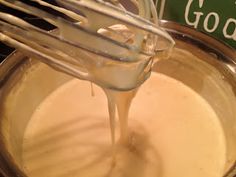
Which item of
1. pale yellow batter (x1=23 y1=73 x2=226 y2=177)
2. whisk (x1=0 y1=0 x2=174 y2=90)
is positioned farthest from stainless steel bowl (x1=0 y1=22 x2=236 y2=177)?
whisk (x1=0 y1=0 x2=174 y2=90)

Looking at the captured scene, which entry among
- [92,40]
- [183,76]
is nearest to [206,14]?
[183,76]

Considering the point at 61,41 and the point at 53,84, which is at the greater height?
the point at 61,41

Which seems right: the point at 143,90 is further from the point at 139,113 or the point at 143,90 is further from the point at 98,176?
the point at 98,176

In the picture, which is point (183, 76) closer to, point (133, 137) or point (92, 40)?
point (133, 137)

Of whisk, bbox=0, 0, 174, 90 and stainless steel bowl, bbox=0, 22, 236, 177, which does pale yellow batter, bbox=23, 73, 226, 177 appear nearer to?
stainless steel bowl, bbox=0, 22, 236, 177

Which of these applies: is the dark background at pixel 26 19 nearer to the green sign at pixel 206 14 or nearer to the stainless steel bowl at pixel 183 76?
the stainless steel bowl at pixel 183 76

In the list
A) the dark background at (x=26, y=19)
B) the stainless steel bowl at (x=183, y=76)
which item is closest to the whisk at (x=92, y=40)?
the stainless steel bowl at (x=183, y=76)

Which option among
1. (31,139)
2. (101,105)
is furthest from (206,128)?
(31,139)
